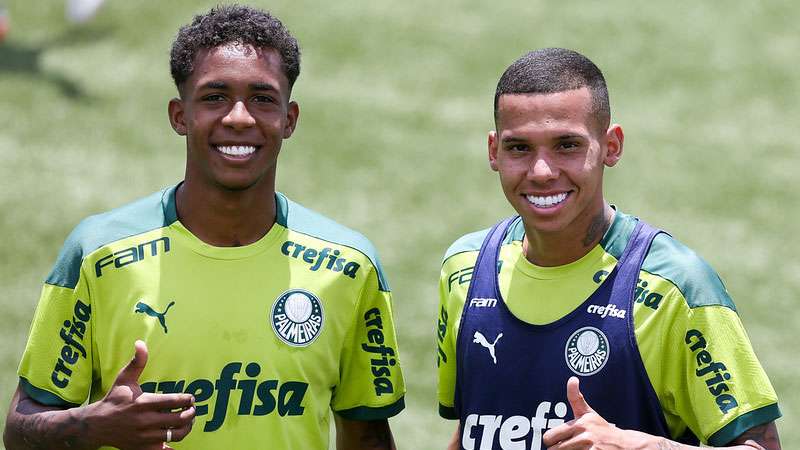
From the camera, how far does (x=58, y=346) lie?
4.39 meters

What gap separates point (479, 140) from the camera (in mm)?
14344

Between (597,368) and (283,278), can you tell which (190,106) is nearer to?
(283,278)

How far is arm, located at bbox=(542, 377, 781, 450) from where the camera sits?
3979 mm

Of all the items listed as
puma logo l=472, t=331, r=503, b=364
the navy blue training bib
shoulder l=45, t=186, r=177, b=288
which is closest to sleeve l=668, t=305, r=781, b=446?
the navy blue training bib

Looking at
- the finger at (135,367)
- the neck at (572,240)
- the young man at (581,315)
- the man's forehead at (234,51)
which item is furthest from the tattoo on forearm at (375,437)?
the man's forehead at (234,51)

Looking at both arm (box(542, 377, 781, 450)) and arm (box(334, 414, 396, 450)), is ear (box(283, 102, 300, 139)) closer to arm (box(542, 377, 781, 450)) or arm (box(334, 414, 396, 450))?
arm (box(334, 414, 396, 450))

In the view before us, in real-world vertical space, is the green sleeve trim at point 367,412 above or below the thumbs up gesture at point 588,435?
above

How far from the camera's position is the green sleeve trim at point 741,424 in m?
4.17

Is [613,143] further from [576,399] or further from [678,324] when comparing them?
[576,399]

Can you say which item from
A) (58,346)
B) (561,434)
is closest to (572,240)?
(561,434)

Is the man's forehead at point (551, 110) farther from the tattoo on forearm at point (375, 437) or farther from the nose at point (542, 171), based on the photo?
the tattoo on forearm at point (375, 437)

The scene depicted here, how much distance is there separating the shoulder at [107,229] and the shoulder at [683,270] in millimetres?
1665

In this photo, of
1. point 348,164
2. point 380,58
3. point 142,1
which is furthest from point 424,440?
point 142,1

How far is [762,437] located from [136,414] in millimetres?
2097
